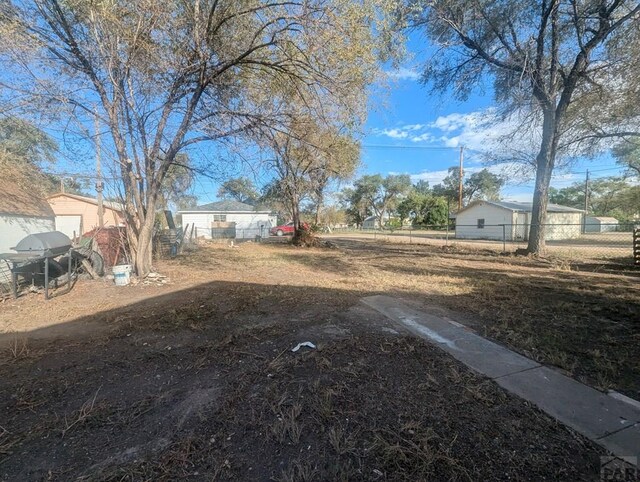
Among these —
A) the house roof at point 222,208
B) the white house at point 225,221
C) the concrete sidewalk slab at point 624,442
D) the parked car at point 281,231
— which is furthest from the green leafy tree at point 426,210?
the concrete sidewalk slab at point 624,442

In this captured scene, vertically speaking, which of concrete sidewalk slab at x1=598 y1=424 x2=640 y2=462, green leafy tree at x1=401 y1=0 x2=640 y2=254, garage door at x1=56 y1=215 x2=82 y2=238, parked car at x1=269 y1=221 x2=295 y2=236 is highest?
green leafy tree at x1=401 y1=0 x2=640 y2=254

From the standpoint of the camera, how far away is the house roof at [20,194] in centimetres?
899

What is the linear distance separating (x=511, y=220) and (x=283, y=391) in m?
27.0

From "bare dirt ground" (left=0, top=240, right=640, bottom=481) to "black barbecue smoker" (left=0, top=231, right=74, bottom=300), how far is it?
0.95 m

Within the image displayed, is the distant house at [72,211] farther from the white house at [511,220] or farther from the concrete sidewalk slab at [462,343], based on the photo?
the white house at [511,220]

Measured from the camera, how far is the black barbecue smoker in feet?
20.2

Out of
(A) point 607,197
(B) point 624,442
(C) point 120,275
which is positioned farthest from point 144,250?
(A) point 607,197

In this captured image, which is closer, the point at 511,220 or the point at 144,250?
the point at 144,250

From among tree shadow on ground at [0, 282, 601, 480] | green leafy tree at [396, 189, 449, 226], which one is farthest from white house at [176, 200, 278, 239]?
tree shadow on ground at [0, 282, 601, 480]

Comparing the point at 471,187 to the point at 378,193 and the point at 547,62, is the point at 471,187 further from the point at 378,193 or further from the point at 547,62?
the point at 547,62

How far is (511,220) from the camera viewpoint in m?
24.7

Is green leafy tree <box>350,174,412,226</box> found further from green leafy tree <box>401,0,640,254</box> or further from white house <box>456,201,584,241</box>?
green leafy tree <box>401,0,640,254</box>

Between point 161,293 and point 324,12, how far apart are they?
6.16 m

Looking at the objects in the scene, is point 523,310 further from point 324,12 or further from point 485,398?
point 324,12
